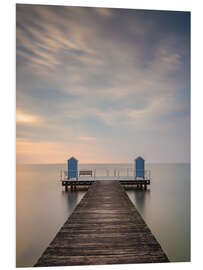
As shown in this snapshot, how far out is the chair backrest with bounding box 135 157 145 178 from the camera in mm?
11125

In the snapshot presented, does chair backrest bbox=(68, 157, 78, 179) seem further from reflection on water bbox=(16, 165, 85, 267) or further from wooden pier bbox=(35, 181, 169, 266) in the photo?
wooden pier bbox=(35, 181, 169, 266)

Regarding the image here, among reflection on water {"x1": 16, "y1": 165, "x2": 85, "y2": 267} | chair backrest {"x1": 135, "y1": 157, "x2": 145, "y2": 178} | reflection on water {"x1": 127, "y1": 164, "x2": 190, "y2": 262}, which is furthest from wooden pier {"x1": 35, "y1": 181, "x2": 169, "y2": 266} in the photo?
chair backrest {"x1": 135, "y1": 157, "x2": 145, "y2": 178}

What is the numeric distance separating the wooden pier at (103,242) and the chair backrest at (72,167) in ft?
24.1

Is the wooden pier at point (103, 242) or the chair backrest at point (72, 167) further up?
the wooden pier at point (103, 242)

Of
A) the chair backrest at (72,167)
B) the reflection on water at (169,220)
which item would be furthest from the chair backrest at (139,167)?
the chair backrest at (72,167)

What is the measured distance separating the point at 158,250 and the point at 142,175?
929 cm

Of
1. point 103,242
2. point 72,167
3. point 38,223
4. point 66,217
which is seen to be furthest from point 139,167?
point 103,242

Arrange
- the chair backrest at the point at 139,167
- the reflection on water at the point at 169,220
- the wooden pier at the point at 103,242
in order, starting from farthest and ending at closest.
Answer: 1. the chair backrest at the point at 139,167
2. the reflection on water at the point at 169,220
3. the wooden pier at the point at 103,242

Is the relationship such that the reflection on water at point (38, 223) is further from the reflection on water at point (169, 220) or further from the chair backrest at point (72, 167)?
the reflection on water at point (169, 220)

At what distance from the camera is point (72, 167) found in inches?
447

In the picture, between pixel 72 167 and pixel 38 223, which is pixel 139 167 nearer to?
pixel 72 167

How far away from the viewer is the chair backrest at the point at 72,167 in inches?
441
